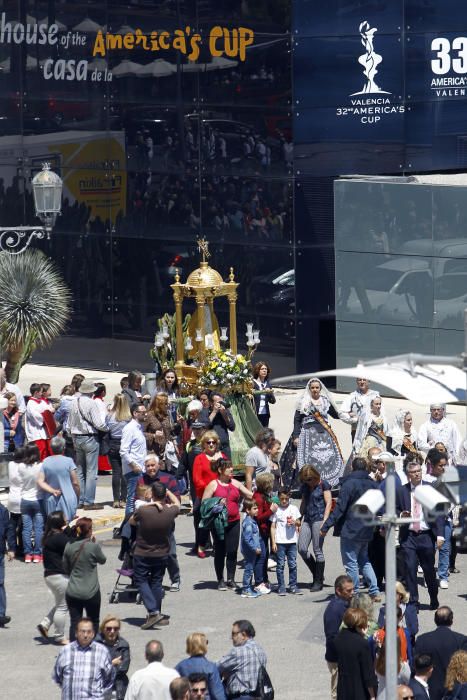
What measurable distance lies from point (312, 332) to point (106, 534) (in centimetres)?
994

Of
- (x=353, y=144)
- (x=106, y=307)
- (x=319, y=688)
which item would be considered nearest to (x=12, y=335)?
(x=106, y=307)

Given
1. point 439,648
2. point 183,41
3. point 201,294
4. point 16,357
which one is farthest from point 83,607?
point 183,41

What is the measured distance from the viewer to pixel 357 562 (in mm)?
18750

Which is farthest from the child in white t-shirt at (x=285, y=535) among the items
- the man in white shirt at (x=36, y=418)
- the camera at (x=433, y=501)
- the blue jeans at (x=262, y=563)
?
the camera at (x=433, y=501)

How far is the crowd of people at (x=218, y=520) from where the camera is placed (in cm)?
1478

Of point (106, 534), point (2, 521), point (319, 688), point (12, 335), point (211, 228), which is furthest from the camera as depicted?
point (211, 228)

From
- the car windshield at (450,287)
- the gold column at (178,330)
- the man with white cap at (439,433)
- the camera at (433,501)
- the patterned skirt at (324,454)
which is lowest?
the patterned skirt at (324,454)

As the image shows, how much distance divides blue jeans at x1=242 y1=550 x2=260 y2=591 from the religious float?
14.5ft

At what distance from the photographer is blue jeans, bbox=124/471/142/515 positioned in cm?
1989

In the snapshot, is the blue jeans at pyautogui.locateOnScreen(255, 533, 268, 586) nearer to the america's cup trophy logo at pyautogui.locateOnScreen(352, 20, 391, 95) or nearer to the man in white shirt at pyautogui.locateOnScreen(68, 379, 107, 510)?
the man in white shirt at pyautogui.locateOnScreen(68, 379, 107, 510)

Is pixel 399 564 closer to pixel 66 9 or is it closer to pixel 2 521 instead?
pixel 2 521

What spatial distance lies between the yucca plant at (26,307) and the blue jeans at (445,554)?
35.3ft

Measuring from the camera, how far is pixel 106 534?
2161cm

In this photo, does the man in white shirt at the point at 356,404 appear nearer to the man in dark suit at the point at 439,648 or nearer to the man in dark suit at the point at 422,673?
the man in dark suit at the point at 439,648
